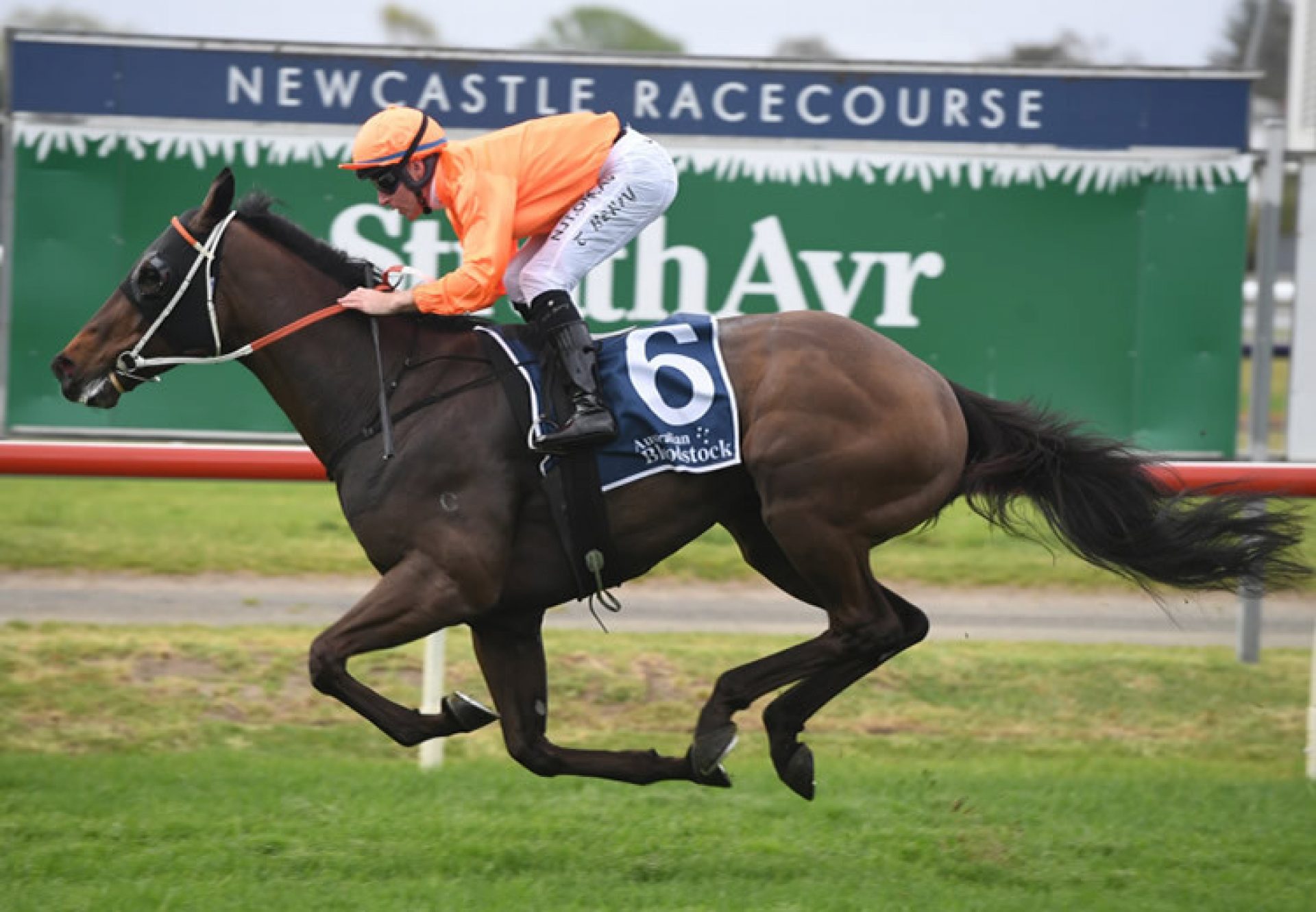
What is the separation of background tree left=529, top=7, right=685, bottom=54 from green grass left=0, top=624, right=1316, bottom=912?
120 feet

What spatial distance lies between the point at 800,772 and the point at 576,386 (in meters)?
1.25

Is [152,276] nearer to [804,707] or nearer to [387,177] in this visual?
[387,177]

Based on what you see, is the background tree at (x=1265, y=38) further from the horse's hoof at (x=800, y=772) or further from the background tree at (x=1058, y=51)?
the horse's hoof at (x=800, y=772)

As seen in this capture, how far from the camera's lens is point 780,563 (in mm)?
5172

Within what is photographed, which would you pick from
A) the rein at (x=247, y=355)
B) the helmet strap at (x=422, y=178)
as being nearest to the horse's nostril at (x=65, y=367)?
the rein at (x=247, y=355)

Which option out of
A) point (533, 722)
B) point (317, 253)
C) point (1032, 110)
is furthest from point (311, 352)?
point (1032, 110)

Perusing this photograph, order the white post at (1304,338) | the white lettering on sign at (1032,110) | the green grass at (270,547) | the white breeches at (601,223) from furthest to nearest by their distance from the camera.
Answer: the green grass at (270,547), the white lettering on sign at (1032,110), the white post at (1304,338), the white breeches at (601,223)

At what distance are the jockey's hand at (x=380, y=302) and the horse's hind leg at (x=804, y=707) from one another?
1500mm

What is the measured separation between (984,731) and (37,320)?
15.0ft

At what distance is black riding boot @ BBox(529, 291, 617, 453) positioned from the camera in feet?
15.3

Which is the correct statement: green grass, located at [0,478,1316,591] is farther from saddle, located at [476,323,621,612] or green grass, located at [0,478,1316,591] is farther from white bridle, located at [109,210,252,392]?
white bridle, located at [109,210,252,392]

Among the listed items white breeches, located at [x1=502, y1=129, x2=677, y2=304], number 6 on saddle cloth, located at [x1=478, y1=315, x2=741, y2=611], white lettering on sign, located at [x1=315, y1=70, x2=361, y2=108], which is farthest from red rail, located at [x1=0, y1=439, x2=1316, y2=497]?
white lettering on sign, located at [x1=315, y1=70, x2=361, y2=108]

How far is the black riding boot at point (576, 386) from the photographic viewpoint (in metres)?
4.66

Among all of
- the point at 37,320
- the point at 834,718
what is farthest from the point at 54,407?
the point at 834,718
